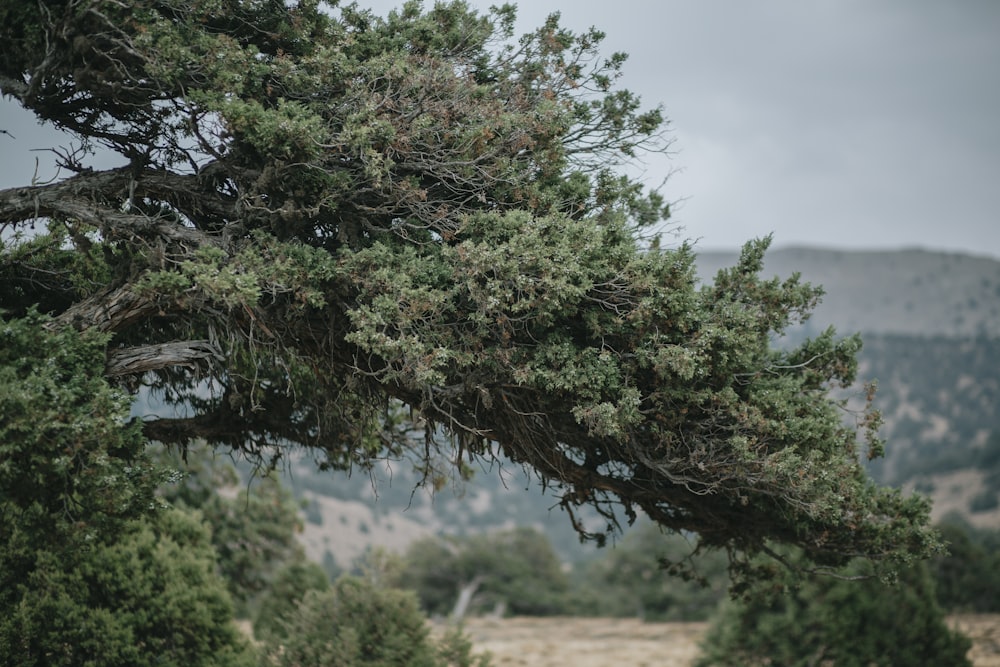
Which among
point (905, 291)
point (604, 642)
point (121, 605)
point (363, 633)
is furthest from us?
point (905, 291)

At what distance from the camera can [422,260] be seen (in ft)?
25.8

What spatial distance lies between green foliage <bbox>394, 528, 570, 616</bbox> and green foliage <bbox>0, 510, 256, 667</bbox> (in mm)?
32021

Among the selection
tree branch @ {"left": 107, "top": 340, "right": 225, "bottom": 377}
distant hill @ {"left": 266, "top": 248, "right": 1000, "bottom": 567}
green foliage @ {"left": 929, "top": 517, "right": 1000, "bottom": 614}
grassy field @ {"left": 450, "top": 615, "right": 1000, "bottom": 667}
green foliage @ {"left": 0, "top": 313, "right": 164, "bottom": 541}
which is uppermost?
distant hill @ {"left": 266, "top": 248, "right": 1000, "bottom": 567}

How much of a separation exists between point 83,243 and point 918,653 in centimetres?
1593

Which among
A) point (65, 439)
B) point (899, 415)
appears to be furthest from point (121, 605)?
point (899, 415)

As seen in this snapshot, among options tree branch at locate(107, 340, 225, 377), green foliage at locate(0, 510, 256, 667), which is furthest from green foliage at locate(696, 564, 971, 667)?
tree branch at locate(107, 340, 225, 377)

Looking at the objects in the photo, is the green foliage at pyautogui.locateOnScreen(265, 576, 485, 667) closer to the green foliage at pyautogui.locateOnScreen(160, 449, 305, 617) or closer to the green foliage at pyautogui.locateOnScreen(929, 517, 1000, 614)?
the green foliage at pyautogui.locateOnScreen(160, 449, 305, 617)

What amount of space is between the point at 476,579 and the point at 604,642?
14.5m

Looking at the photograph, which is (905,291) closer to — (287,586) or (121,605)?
(287,586)

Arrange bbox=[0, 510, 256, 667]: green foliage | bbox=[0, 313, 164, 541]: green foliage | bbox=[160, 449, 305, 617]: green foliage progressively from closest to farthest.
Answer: bbox=[0, 313, 164, 541]: green foliage < bbox=[0, 510, 256, 667]: green foliage < bbox=[160, 449, 305, 617]: green foliage

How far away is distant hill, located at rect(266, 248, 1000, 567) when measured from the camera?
83.3 m

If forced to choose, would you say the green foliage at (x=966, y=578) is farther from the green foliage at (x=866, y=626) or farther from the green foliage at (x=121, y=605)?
the green foliage at (x=121, y=605)

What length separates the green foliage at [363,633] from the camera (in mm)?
12102

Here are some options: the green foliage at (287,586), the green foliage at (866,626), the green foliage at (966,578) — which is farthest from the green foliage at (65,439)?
the green foliage at (966,578)
